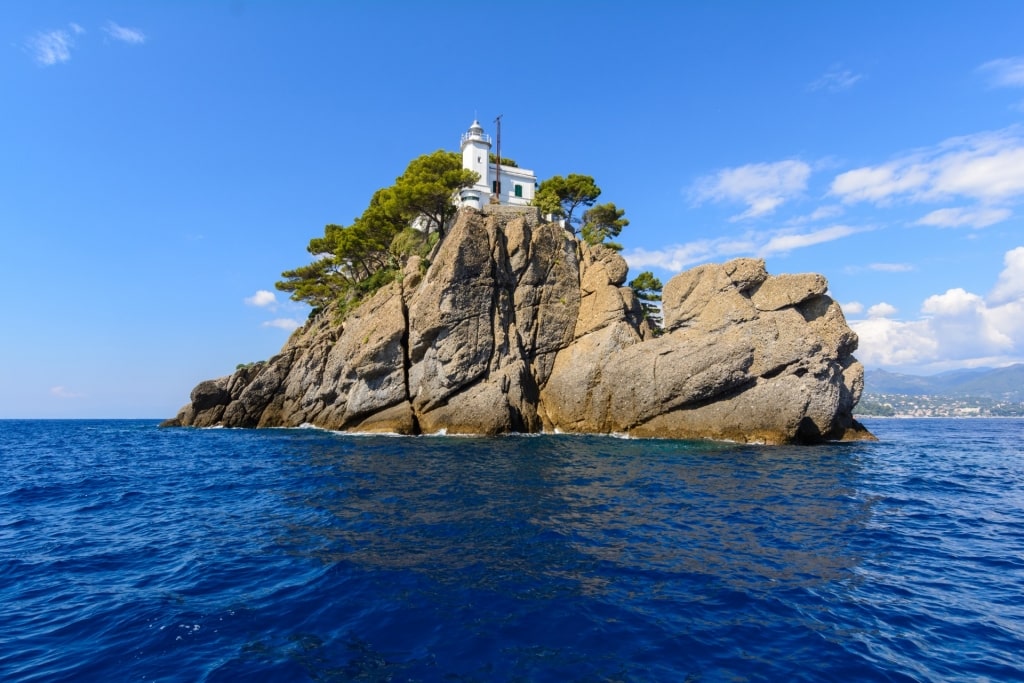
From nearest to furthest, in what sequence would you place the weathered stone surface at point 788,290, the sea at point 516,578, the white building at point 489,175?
the sea at point 516,578
the weathered stone surface at point 788,290
the white building at point 489,175

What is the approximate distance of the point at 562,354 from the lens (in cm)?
3997

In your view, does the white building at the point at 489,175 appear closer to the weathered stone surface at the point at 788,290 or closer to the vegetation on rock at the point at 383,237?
the vegetation on rock at the point at 383,237

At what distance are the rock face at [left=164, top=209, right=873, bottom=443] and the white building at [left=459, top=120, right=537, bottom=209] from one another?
15.1 metres

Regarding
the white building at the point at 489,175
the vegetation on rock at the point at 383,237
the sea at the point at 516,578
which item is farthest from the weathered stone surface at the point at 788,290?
the white building at the point at 489,175

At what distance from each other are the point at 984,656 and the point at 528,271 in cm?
3592

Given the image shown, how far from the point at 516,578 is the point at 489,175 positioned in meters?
54.1

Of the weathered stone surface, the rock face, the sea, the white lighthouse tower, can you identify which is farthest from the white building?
the sea

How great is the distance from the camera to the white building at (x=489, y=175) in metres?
57.4

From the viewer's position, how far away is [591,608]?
8234 mm

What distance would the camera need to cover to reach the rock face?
30.7 metres

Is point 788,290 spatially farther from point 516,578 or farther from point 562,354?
point 516,578

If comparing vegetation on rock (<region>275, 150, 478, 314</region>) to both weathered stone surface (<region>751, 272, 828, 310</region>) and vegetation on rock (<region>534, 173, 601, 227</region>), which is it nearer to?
vegetation on rock (<region>534, 173, 601, 227</region>)

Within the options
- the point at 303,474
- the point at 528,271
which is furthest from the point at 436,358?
the point at 303,474

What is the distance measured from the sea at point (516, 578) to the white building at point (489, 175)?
43.9 metres
